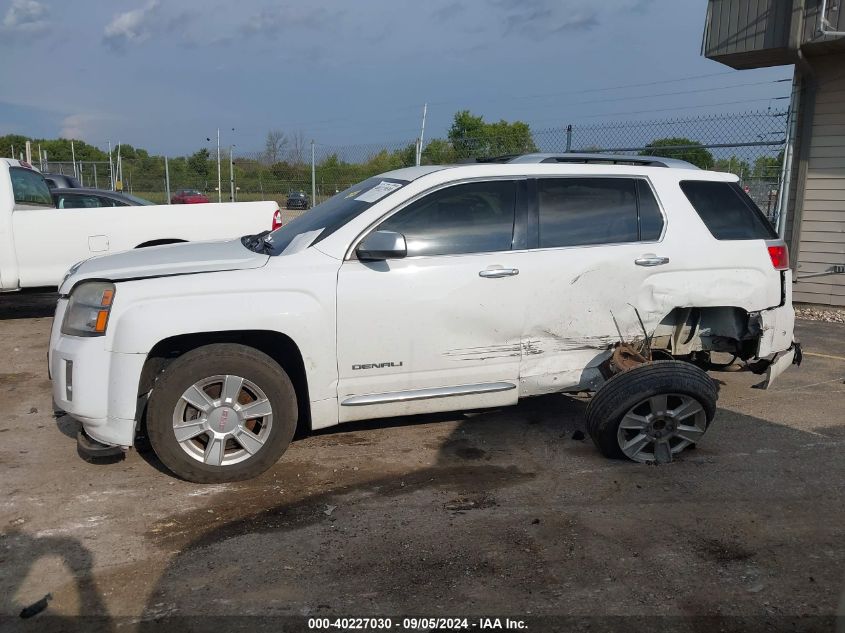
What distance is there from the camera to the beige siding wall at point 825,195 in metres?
9.97

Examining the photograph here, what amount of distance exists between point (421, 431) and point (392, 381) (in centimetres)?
94

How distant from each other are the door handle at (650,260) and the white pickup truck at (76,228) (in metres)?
5.28

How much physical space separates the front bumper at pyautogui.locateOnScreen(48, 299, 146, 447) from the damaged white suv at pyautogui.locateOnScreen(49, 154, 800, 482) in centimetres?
1

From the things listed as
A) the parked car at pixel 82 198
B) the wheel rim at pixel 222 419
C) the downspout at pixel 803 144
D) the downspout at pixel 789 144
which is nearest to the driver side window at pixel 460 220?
the wheel rim at pixel 222 419

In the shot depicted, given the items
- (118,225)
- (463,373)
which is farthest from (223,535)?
(118,225)

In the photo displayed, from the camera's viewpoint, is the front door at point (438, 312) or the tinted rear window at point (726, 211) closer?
the front door at point (438, 312)

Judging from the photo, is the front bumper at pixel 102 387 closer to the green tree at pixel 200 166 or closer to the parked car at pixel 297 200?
the parked car at pixel 297 200

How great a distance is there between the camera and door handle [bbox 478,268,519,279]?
4.58m

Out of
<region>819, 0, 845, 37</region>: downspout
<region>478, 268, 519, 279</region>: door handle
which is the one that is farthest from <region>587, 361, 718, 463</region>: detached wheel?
<region>819, 0, 845, 37</region>: downspout

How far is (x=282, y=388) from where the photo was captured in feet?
14.0

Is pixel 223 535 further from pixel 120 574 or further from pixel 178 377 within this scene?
pixel 178 377

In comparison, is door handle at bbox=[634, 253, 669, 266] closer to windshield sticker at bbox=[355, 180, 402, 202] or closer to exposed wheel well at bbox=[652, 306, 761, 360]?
exposed wheel well at bbox=[652, 306, 761, 360]

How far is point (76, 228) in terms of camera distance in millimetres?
8578

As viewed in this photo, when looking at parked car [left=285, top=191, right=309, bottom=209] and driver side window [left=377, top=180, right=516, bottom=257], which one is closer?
driver side window [left=377, top=180, right=516, bottom=257]
